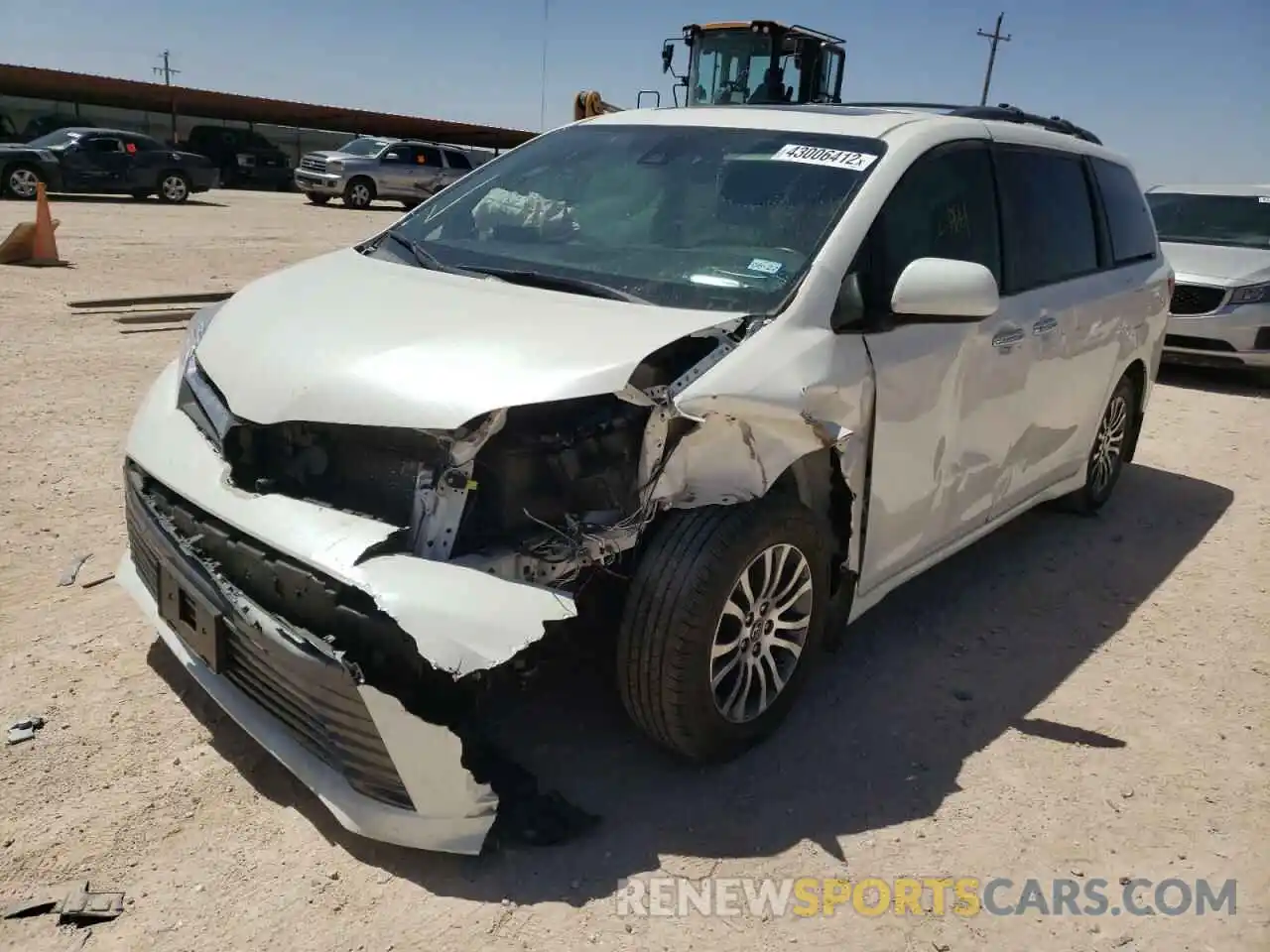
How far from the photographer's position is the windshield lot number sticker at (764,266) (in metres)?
2.98

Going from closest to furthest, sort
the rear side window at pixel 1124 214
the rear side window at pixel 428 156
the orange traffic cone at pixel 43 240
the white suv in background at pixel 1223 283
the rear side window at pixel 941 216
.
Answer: the rear side window at pixel 941 216 < the rear side window at pixel 1124 214 < the white suv in background at pixel 1223 283 < the orange traffic cone at pixel 43 240 < the rear side window at pixel 428 156

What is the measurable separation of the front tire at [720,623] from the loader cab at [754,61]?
12.0 metres

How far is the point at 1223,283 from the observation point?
353 inches

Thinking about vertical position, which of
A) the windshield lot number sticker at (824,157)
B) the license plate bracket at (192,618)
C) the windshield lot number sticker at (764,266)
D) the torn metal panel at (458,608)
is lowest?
the license plate bracket at (192,618)

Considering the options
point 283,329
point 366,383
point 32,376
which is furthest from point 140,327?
point 366,383

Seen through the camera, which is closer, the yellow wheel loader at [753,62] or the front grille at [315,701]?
the front grille at [315,701]

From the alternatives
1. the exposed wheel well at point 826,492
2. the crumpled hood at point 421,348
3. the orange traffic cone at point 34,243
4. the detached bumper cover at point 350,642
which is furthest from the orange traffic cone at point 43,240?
the exposed wheel well at point 826,492

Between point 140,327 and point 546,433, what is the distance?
23.1 ft

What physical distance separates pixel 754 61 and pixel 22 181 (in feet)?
46.2

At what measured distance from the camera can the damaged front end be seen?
226 cm

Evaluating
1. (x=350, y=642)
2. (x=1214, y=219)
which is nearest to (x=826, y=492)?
(x=350, y=642)

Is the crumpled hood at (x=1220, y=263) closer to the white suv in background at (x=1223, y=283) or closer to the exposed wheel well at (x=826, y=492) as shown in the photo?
the white suv in background at (x=1223, y=283)

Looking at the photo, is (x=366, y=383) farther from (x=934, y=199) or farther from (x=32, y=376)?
(x=32, y=376)

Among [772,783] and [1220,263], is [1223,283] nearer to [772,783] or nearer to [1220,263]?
[1220,263]
